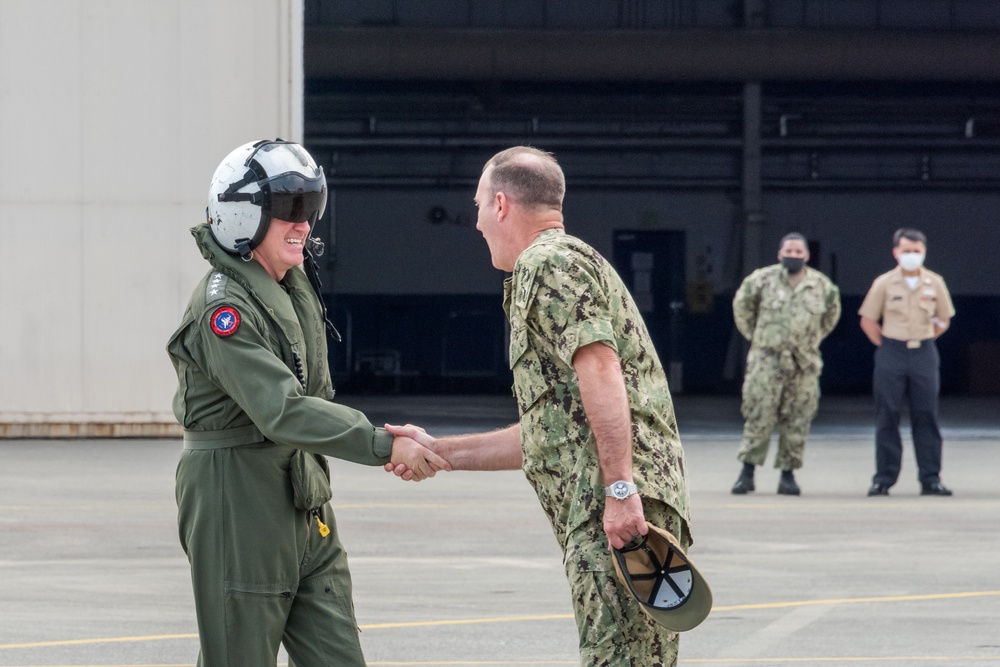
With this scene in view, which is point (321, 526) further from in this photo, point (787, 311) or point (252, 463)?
point (787, 311)

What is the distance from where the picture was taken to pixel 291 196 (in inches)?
164

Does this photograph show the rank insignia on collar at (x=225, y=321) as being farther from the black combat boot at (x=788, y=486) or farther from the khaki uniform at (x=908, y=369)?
the khaki uniform at (x=908, y=369)

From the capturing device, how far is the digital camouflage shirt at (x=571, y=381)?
4156 millimetres

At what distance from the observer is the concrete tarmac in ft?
22.2

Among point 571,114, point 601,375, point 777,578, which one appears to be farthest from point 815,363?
point 571,114

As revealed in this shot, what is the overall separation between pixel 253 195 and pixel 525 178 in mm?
Answer: 759

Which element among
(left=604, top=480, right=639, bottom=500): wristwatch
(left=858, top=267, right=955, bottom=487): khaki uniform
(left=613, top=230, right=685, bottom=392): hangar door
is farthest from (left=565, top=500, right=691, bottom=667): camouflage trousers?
(left=613, top=230, right=685, bottom=392): hangar door

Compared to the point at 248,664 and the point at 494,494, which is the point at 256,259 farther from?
the point at 494,494

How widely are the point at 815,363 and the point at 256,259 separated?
9.25 meters

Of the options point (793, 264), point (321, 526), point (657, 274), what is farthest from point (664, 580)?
point (657, 274)

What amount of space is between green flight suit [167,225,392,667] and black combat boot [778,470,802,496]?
8840mm

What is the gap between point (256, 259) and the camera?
420cm

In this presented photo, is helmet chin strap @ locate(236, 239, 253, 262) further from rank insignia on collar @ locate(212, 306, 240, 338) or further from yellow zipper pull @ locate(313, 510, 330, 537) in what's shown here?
yellow zipper pull @ locate(313, 510, 330, 537)

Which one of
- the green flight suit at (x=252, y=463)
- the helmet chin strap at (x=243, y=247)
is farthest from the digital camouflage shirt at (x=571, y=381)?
the helmet chin strap at (x=243, y=247)
